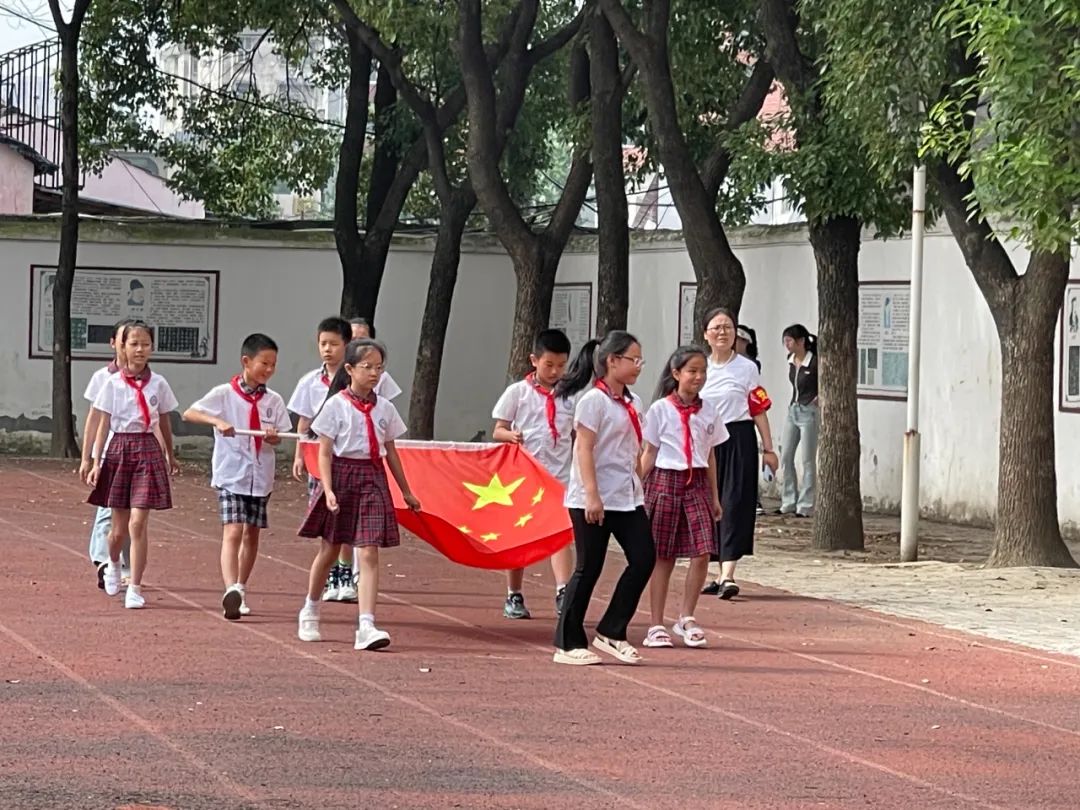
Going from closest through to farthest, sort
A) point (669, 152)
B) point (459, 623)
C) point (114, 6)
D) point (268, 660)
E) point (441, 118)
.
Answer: point (268, 660)
point (459, 623)
point (669, 152)
point (441, 118)
point (114, 6)

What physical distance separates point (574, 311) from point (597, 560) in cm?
1635

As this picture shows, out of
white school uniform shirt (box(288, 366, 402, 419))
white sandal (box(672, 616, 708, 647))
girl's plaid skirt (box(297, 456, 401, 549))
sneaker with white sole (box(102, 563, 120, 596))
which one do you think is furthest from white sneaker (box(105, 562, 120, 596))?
white sandal (box(672, 616, 708, 647))

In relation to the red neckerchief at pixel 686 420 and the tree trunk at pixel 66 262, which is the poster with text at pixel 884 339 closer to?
the red neckerchief at pixel 686 420

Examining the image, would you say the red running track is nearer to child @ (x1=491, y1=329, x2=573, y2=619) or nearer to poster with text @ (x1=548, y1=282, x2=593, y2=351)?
child @ (x1=491, y1=329, x2=573, y2=619)

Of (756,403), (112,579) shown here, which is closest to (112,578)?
(112,579)

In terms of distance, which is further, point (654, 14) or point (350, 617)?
point (654, 14)

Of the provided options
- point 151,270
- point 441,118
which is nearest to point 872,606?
point 441,118

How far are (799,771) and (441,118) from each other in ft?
54.4

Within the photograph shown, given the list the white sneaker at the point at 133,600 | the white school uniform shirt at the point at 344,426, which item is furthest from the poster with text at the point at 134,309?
the white school uniform shirt at the point at 344,426

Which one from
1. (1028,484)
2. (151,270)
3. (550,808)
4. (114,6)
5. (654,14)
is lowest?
(550,808)

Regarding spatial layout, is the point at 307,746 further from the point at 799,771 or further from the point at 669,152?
the point at 669,152

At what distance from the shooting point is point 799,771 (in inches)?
305

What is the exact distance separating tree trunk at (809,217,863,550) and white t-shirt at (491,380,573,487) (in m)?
5.42

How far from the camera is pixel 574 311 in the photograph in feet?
87.0
